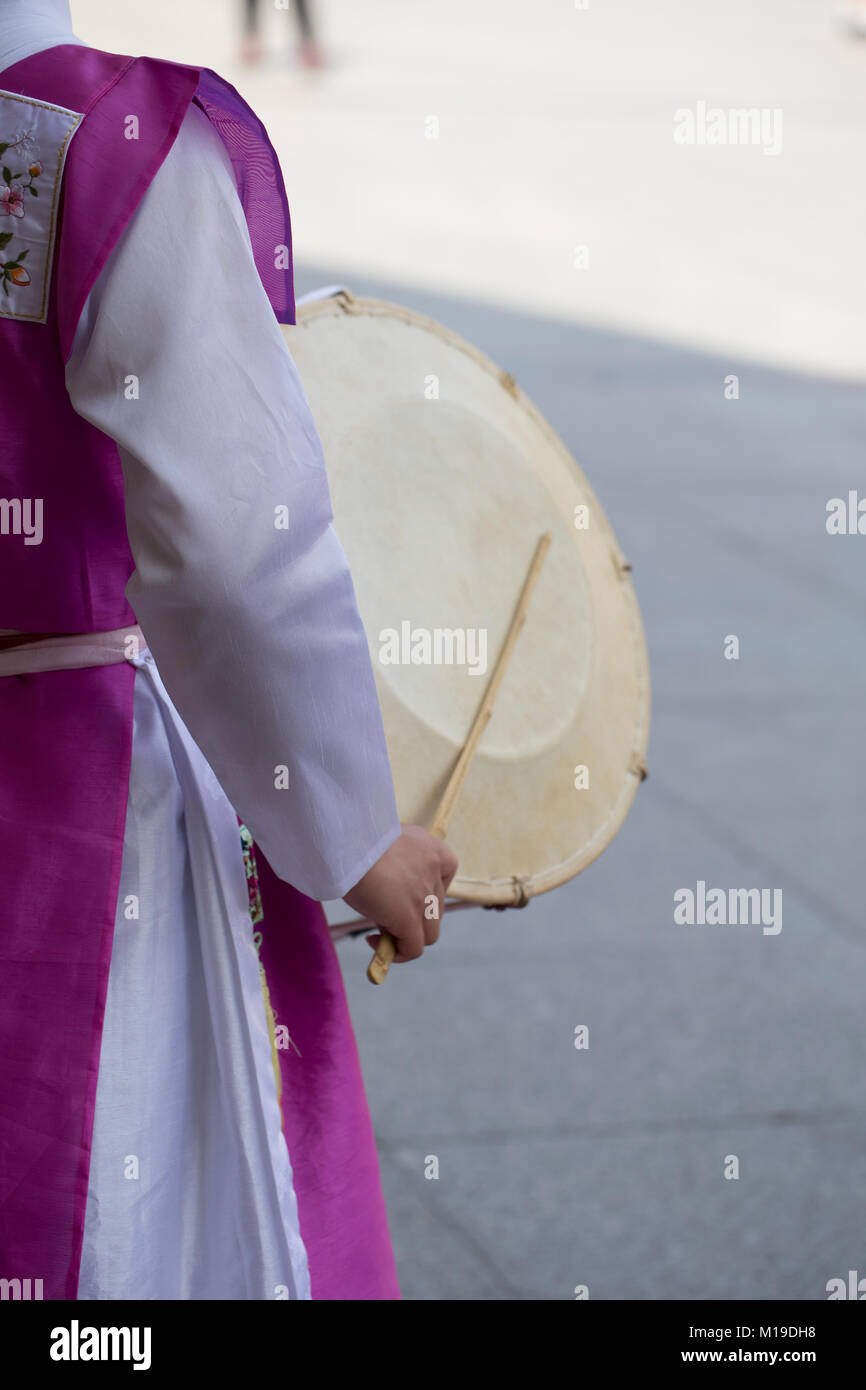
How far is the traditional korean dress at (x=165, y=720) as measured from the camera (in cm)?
106

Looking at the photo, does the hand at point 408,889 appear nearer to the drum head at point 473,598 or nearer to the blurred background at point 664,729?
the drum head at point 473,598

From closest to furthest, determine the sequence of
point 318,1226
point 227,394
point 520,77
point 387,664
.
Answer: point 227,394 → point 318,1226 → point 387,664 → point 520,77

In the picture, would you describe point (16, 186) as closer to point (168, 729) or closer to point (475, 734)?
point (168, 729)

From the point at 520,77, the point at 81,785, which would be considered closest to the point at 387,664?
the point at 81,785

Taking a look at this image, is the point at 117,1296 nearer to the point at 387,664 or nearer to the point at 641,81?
the point at 387,664

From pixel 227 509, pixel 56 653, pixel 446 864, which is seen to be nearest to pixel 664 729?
pixel 446 864

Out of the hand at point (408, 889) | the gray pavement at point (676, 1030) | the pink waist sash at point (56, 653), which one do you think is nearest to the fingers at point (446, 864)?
the hand at point (408, 889)

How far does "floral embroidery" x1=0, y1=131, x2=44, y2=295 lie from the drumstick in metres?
0.52

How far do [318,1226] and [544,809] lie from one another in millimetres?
454

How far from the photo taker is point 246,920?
1261 mm

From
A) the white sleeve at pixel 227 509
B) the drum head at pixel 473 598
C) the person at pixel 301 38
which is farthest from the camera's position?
the person at pixel 301 38

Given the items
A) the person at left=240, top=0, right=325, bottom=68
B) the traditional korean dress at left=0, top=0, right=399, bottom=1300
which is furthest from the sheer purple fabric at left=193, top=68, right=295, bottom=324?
the person at left=240, top=0, right=325, bottom=68

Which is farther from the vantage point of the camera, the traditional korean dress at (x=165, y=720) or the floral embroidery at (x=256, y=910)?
the floral embroidery at (x=256, y=910)

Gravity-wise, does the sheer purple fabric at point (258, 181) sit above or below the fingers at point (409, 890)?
above
